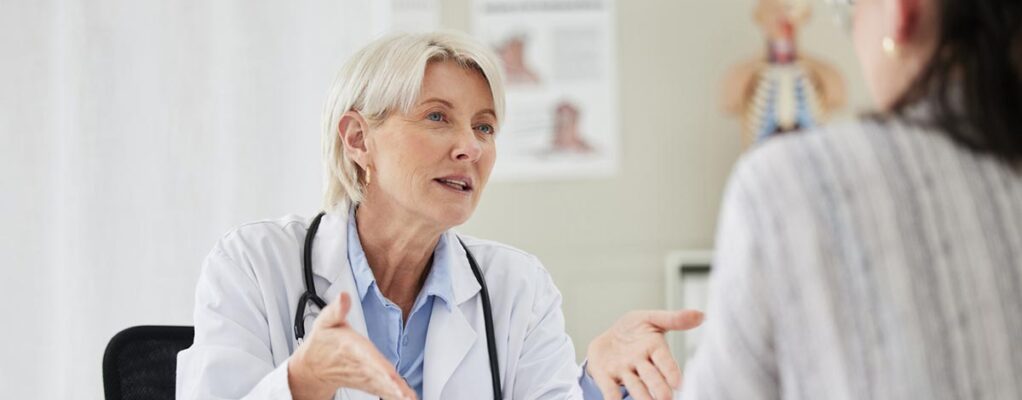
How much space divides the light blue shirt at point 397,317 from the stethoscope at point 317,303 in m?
0.06

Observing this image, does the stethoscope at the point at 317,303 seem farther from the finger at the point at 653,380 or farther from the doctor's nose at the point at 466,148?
the finger at the point at 653,380

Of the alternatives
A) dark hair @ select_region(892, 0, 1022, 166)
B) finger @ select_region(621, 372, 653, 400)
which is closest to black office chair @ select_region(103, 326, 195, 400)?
finger @ select_region(621, 372, 653, 400)

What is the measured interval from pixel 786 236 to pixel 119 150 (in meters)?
2.21

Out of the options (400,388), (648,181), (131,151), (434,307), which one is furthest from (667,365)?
(648,181)

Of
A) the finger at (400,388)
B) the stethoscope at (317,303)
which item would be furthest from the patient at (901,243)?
the stethoscope at (317,303)

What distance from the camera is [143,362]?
1.58 metres

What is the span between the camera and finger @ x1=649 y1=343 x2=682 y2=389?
130 centimetres

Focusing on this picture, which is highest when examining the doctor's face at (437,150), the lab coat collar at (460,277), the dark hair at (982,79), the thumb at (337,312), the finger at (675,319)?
the dark hair at (982,79)

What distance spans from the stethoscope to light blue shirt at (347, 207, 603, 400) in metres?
0.06

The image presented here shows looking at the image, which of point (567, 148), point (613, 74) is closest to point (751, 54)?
point (613, 74)

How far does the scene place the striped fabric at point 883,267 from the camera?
68 cm

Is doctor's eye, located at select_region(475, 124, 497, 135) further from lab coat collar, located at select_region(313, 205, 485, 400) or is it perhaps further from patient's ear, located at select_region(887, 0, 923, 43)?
patient's ear, located at select_region(887, 0, 923, 43)

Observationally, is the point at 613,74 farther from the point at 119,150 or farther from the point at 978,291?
the point at 978,291

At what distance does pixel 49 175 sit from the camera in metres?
2.49
